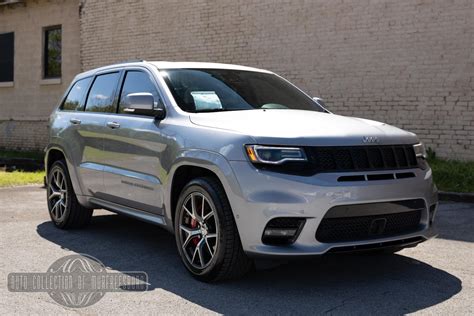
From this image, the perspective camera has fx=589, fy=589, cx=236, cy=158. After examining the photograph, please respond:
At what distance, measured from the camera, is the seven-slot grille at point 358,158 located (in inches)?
162

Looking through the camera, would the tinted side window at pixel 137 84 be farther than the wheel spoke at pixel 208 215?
Yes

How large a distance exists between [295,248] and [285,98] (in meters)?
2.05

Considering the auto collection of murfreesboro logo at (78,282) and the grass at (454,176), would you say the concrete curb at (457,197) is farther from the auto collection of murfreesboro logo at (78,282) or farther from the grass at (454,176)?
the auto collection of murfreesboro logo at (78,282)

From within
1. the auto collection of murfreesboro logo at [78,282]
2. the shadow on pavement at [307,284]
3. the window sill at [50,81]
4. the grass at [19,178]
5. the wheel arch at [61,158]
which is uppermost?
the window sill at [50,81]

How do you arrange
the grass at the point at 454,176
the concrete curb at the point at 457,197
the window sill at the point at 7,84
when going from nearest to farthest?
1. the concrete curb at the point at 457,197
2. the grass at the point at 454,176
3. the window sill at the point at 7,84

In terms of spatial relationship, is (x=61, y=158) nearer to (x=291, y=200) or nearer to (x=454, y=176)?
(x=291, y=200)

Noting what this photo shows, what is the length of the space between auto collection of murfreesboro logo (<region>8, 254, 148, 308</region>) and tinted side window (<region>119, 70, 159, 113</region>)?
156 centimetres

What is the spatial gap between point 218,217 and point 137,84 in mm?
2020

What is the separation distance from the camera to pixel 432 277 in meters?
4.67

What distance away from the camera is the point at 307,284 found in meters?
4.45

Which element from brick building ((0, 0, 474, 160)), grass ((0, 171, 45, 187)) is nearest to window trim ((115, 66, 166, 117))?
grass ((0, 171, 45, 187))

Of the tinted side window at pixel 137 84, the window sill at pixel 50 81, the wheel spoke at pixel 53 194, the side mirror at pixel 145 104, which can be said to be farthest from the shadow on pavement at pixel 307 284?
the window sill at pixel 50 81

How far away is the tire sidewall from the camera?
4.24 m

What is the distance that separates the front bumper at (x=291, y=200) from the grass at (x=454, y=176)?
5.25 metres
